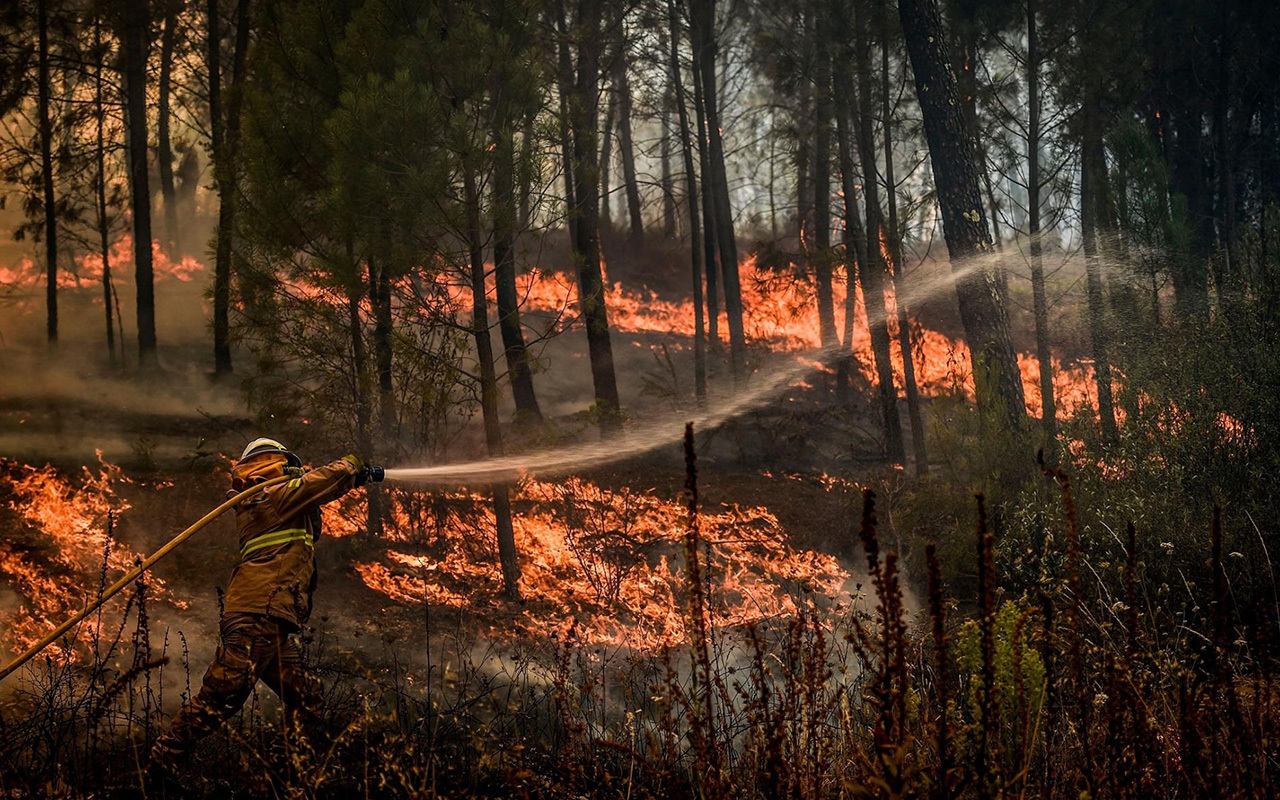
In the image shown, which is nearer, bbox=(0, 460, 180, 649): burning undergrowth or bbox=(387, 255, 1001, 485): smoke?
bbox=(0, 460, 180, 649): burning undergrowth

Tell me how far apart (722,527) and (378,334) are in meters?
5.25

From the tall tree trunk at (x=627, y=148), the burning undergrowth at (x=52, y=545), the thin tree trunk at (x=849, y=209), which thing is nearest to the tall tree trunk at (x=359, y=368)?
the burning undergrowth at (x=52, y=545)

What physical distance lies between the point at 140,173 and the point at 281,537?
13.6m

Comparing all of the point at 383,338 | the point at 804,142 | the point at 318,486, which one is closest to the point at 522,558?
the point at 383,338

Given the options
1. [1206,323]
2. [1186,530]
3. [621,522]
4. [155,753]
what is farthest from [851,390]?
[155,753]

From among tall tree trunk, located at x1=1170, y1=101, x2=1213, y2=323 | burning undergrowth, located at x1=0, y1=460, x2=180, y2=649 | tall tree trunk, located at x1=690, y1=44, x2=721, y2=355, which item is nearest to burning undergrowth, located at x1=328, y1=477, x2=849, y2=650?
burning undergrowth, located at x1=0, y1=460, x2=180, y2=649

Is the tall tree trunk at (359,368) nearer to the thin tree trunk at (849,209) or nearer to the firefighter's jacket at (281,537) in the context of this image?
the firefighter's jacket at (281,537)

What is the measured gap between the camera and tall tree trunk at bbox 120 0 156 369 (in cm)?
1686

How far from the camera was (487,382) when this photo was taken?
399 inches

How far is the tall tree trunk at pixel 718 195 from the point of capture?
60.8 feet

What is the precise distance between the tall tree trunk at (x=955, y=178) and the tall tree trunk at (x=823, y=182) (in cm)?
313

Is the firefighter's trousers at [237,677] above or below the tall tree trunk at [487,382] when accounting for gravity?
below

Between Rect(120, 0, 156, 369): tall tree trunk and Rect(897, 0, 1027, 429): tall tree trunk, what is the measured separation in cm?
1299

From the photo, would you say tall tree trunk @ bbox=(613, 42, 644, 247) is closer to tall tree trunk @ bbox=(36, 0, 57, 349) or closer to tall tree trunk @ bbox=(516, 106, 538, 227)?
tall tree trunk @ bbox=(516, 106, 538, 227)
